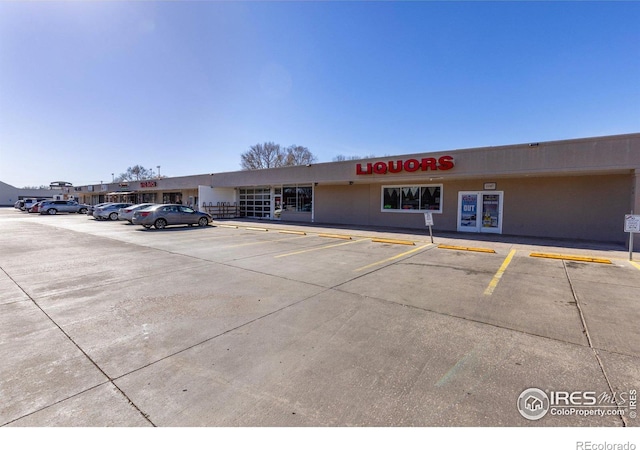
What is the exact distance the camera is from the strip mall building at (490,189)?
1138 centimetres

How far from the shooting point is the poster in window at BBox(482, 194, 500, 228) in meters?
14.5

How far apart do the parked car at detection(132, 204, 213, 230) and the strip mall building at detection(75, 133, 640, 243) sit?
5961 millimetres

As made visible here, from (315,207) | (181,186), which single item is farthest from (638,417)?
(181,186)

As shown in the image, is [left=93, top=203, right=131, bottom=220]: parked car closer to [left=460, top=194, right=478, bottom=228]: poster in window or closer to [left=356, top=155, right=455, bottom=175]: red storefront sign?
[left=356, top=155, right=455, bottom=175]: red storefront sign

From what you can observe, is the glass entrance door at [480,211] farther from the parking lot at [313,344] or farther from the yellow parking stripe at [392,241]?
the parking lot at [313,344]

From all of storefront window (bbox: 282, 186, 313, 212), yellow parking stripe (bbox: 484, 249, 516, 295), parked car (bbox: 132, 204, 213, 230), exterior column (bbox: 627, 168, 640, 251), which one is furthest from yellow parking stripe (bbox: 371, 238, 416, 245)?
parked car (bbox: 132, 204, 213, 230)

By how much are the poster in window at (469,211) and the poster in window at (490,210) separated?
1.23 feet

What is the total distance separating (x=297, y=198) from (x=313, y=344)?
19.2 m

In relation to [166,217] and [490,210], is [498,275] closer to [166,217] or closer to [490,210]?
[490,210]

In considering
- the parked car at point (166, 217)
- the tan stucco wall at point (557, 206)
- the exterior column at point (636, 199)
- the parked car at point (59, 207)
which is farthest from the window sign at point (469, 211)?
the parked car at point (59, 207)

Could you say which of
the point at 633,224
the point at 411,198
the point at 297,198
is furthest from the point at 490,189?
the point at 297,198

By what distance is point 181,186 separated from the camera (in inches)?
1192

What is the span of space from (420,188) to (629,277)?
1055 cm

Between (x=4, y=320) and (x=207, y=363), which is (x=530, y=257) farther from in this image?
(x=4, y=320)
